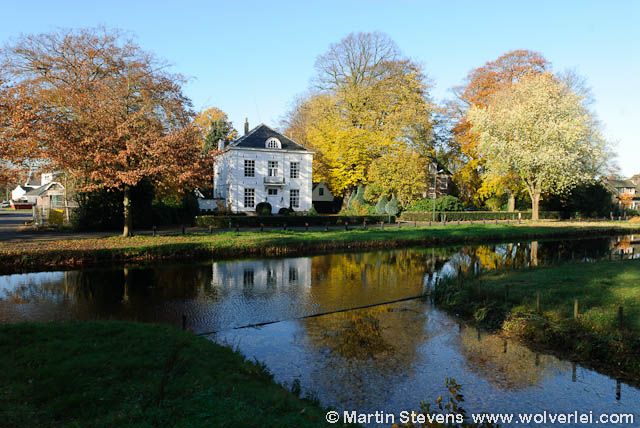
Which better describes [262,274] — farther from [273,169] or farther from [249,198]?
[273,169]

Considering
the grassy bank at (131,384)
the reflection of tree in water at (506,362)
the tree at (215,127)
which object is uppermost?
the tree at (215,127)

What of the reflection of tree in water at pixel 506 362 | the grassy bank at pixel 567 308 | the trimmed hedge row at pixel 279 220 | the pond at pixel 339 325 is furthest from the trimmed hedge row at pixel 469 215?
the reflection of tree in water at pixel 506 362

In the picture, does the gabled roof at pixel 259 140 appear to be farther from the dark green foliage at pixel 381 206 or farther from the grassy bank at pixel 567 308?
the grassy bank at pixel 567 308

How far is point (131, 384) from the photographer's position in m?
5.75

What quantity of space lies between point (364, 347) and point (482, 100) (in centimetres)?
4176

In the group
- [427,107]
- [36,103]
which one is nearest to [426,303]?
[36,103]

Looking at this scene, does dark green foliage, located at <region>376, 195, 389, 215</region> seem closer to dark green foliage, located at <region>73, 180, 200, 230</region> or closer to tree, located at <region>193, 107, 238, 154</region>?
dark green foliage, located at <region>73, 180, 200, 230</region>

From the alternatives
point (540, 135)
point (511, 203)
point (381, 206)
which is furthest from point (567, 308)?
point (511, 203)

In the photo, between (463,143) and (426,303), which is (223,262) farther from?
(463,143)

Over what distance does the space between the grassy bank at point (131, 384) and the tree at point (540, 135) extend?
33.9 m

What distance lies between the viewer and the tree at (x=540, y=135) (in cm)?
3484

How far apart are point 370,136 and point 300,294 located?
101 ft

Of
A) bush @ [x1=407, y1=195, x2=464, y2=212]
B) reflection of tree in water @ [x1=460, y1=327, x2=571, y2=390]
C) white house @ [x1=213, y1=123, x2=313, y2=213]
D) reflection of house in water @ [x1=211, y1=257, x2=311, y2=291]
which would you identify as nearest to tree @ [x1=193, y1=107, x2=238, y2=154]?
white house @ [x1=213, y1=123, x2=313, y2=213]

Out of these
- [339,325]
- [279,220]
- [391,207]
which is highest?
[391,207]
